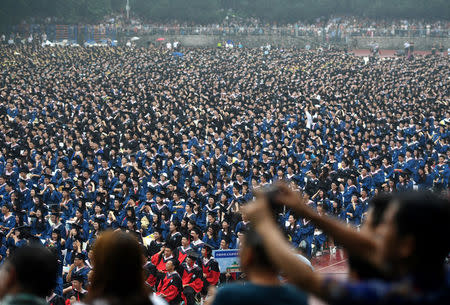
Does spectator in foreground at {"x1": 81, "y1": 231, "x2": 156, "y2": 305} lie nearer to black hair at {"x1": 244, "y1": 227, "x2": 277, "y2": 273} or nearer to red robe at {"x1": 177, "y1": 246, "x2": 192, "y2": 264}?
black hair at {"x1": 244, "y1": 227, "x2": 277, "y2": 273}

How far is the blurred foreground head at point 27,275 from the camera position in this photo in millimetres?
2078

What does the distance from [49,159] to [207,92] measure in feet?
33.9

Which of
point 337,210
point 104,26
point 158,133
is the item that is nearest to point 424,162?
point 337,210

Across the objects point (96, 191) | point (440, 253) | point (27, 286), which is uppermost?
point (440, 253)

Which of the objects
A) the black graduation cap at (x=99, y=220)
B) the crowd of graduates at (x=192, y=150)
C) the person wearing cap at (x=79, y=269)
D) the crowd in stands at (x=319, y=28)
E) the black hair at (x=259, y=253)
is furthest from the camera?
the crowd in stands at (x=319, y=28)

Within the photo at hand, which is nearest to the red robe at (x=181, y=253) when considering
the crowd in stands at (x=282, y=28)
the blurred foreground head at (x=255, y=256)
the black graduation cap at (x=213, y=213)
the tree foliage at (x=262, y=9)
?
the black graduation cap at (x=213, y=213)

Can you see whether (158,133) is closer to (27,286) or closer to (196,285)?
A: (196,285)

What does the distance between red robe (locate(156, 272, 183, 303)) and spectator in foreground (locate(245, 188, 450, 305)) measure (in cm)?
592

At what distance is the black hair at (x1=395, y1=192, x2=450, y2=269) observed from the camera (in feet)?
5.27

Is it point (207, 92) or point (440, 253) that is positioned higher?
point (440, 253)

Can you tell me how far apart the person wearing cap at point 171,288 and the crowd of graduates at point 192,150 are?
0.06ft

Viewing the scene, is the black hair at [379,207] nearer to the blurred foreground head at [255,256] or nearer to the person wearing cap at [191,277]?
the blurred foreground head at [255,256]

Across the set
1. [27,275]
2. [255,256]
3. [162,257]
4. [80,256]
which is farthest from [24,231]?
[255,256]

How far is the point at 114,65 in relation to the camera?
93.4ft
